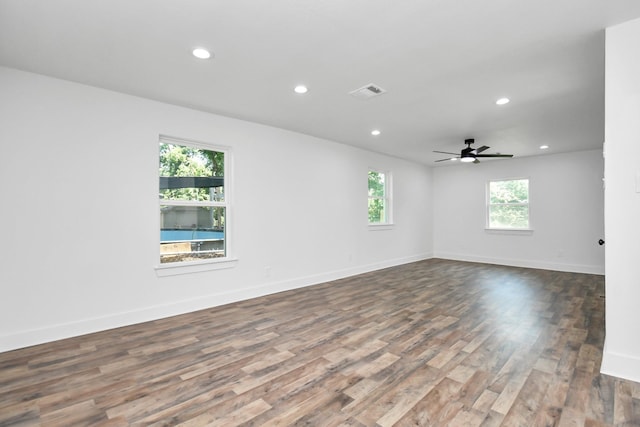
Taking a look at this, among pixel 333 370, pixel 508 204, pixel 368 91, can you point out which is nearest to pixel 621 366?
pixel 333 370

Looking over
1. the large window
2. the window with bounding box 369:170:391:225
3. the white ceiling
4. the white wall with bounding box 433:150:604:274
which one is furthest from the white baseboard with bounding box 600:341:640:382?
the white wall with bounding box 433:150:604:274

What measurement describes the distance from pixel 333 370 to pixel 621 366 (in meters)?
2.06

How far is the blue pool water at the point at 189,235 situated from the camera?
3.84 meters

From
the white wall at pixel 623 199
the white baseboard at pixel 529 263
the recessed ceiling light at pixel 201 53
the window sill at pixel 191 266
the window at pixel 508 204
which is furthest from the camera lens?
the window at pixel 508 204

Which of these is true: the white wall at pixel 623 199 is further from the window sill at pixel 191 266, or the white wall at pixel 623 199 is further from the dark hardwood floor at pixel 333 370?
the window sill at pixel 191 266

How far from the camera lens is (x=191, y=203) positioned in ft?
13.1

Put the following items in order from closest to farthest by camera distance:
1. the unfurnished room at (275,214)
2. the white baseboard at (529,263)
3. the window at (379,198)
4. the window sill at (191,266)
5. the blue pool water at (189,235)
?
the unfurnished room at (275,214) < the window sill at (191,266) < the blue pool water at (189,235) < the white baseboard at (529,263) < the window at (379,198)

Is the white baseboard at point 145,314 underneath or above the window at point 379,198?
underneath

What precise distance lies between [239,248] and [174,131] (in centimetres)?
172

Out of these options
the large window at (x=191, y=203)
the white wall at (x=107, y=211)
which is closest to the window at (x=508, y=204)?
the white wall at (x=107, y=211)

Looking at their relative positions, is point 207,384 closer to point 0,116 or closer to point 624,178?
point 0,116

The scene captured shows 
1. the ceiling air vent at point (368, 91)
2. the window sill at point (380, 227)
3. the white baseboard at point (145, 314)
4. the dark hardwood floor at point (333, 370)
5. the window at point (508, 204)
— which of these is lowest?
the dark hardwood floor at point (333, 370)

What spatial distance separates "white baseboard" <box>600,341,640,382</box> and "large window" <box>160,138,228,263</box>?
403cm

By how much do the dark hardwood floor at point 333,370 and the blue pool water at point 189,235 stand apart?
95 centimetres
